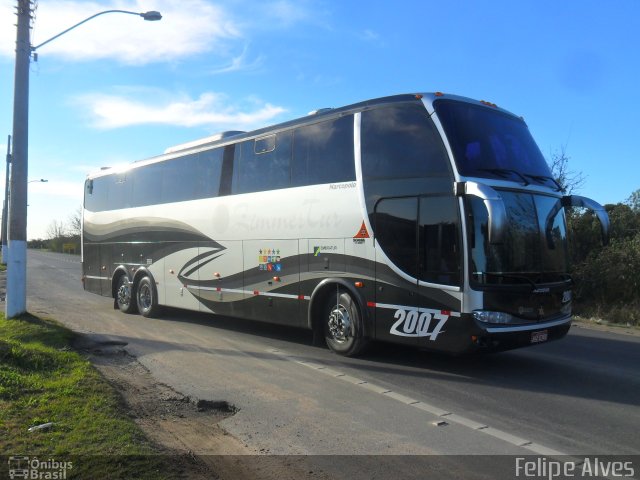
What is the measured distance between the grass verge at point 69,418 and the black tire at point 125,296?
6248 mm

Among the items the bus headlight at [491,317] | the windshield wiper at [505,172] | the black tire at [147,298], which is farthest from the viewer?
the black tire at [147,298]

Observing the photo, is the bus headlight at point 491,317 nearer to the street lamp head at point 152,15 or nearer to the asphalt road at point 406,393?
the asphalt road at point 406,393

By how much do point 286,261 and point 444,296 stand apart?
11.2ft

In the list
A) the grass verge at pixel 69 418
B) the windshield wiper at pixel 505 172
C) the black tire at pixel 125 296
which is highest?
the windshield wiper at pixel 505 172

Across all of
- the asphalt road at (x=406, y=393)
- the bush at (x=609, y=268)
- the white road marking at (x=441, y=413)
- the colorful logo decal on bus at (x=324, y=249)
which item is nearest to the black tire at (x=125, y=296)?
the asphalt road at (x=406, y=393)

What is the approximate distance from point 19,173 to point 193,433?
27.3 ft

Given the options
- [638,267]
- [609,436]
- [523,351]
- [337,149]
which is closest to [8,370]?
[337,149]

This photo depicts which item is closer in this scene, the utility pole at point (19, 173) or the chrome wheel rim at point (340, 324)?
the chrome wheel rim at point (340, 324)

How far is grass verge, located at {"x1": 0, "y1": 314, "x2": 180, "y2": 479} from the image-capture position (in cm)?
428

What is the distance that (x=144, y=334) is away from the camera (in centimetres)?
1114

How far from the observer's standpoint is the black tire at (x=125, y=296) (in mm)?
14484

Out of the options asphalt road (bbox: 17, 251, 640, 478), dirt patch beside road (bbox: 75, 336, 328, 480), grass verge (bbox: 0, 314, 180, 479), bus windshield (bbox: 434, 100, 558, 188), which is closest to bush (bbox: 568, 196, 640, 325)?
asphalt road (bbox: 17, 251, 640, 478)

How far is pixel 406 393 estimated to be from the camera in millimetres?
6691

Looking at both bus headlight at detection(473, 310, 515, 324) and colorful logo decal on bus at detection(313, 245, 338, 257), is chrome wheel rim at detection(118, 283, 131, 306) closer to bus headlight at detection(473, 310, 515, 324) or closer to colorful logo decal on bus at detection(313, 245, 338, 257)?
colorful logo decal on bus at detection(313, 245, 338, 257)
